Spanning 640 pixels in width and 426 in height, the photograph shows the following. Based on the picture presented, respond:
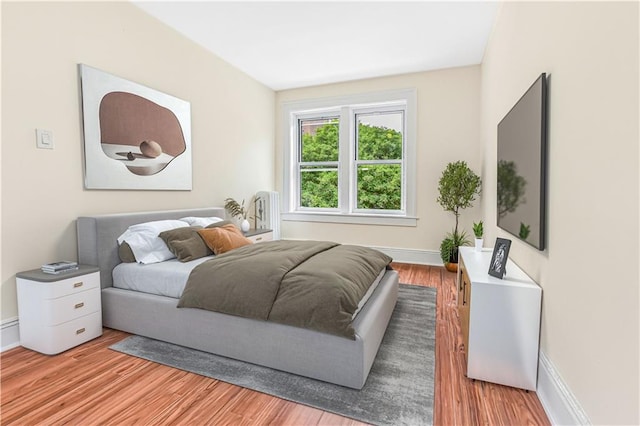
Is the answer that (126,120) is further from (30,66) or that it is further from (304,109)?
(304,109)

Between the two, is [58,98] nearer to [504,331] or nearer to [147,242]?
[147,242]

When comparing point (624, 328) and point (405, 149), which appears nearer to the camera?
point (624, 328)

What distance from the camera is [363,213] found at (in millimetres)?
5168

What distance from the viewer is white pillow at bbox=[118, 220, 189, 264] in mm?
2654

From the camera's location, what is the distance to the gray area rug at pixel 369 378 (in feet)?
5.36

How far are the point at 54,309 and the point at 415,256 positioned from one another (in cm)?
417

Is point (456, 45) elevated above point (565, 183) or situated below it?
above

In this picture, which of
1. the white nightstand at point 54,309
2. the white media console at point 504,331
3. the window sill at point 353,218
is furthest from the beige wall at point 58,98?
the white media console at point 504,331

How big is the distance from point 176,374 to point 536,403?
2.03 metres

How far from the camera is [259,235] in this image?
4398 mm

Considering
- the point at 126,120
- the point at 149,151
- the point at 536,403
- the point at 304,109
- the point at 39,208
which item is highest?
the point at 304,109

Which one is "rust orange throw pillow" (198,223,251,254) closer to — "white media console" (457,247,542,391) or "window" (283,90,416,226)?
"white media console" (457,247,542,391)

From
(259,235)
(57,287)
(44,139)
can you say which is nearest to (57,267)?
(57,287)

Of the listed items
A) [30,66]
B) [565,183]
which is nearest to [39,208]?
[30,66]
